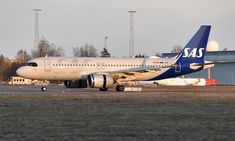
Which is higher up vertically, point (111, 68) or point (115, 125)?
point (111, 68)

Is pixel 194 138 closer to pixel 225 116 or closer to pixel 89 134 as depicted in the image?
pixel 89 134

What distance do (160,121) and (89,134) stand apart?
468 centimetres

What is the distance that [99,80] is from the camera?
50.2 metres

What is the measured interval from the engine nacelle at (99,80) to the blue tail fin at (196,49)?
8715mm

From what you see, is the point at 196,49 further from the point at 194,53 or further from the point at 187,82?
the point at 187,82

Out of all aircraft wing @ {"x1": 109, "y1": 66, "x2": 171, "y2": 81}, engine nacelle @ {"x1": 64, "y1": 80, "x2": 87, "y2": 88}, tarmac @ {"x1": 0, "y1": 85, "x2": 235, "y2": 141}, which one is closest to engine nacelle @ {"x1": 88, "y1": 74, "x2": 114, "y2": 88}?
aircraft wing @ {"x1": 109, "y1": 66, "x2": 171, "y2": 81}

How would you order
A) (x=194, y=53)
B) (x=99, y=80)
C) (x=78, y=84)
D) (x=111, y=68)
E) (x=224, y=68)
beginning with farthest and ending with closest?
(x=224, y=68), (x=194, y=53), (x=78, y=84), (x=111, y=68), (x=99, y=80)

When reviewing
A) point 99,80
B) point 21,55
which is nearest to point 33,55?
point 21,55

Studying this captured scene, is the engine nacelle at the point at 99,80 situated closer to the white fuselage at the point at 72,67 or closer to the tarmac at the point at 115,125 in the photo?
the white fuselage at the point at 72,67

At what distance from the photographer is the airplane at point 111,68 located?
51.8 metres

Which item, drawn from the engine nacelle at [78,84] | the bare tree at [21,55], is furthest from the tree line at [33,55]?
the engine nacelle at [78,84]

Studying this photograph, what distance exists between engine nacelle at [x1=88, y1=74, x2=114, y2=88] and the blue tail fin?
28.6 feet

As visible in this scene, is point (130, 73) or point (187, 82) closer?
point (130, 73)

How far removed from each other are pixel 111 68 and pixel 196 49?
28.3ft
